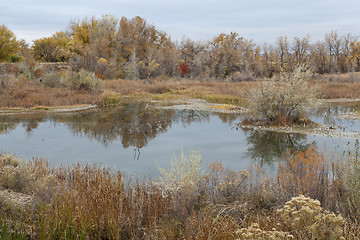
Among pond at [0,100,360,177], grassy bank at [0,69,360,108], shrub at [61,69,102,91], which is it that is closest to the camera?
pond at [0,100,360,177]

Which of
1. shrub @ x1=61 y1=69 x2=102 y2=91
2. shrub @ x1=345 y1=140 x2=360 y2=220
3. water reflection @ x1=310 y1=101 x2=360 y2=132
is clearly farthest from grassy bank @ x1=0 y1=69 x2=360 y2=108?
shrub @ x1=345 y1=140 x2=360 y2=220

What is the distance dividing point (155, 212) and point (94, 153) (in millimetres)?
5912

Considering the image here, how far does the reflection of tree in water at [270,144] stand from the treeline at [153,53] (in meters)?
24.3

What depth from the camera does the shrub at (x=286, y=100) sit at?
13.3 meters

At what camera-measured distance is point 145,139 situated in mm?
11867

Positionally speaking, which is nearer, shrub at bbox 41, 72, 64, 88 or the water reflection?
the water reflection

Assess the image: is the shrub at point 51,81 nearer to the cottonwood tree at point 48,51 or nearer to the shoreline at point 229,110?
the shoreline at point 229,110

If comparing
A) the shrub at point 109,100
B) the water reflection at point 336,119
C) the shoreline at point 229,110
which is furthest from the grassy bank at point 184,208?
the shrub at point 109,100

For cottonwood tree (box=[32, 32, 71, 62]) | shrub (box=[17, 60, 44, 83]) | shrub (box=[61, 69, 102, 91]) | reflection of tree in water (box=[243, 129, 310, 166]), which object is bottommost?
reflection of tree in water (box=[243, 129, 310, 166])

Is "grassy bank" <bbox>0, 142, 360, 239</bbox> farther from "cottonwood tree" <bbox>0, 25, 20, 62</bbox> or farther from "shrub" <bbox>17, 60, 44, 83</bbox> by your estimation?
"cottonwood tree" <bbox>0, 25, 20, 62</bbox>

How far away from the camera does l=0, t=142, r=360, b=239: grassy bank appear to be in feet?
11.8

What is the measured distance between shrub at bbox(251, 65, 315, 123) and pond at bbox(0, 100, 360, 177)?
135cm

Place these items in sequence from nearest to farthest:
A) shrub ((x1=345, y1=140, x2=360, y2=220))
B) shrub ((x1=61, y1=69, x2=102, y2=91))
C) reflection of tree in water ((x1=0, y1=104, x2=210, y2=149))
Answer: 1. shrub ((x1=345, y1=140, x2=360, y2=220))
2. reflection of tree in water ((x1=0, y1=104, x2=210, y2=149))
3. shrub ((x1=61, y1=69, x2=102, y2=91))

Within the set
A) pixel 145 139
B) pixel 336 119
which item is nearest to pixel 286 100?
pixel 336 119
